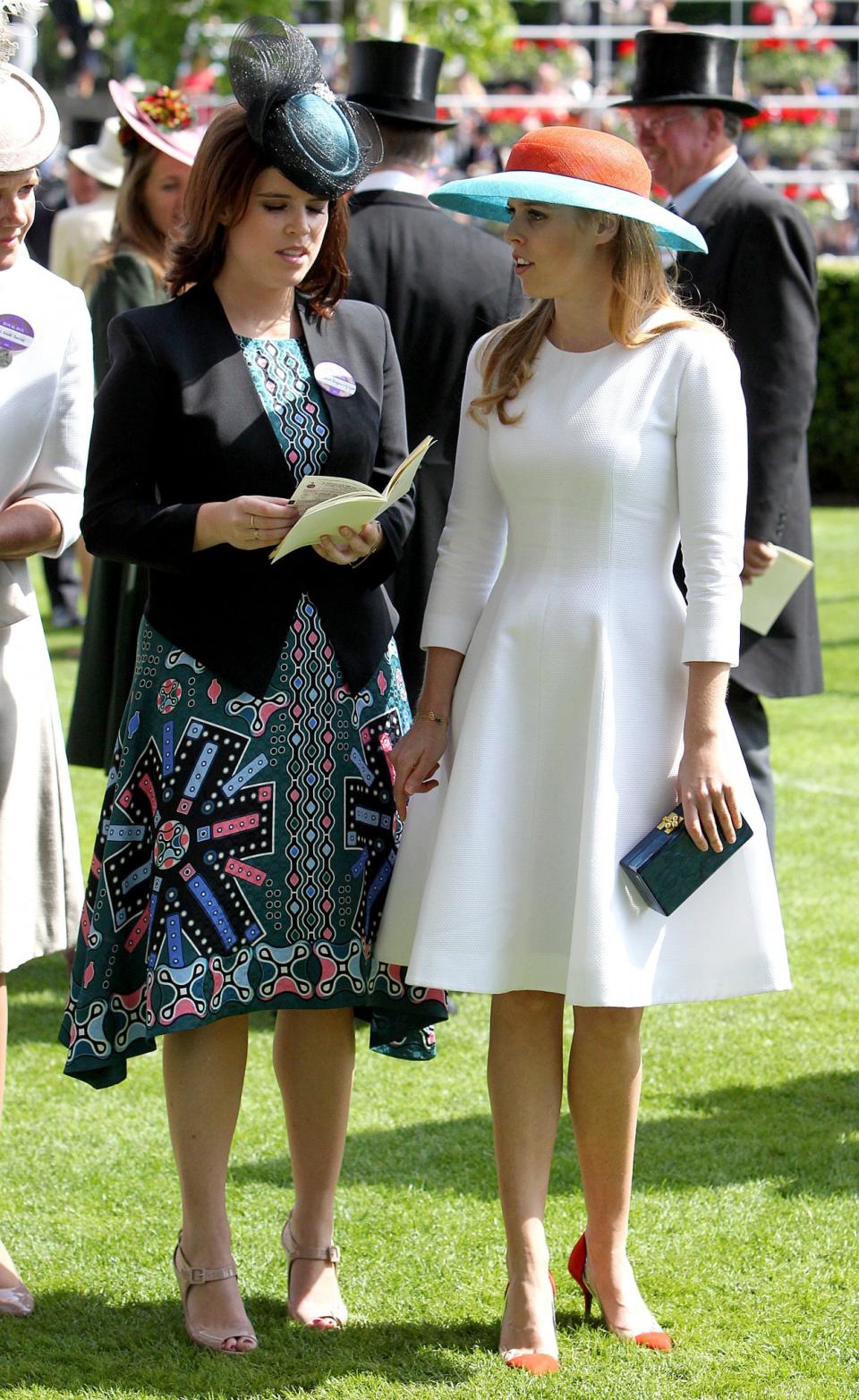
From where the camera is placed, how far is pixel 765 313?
490 centimetres

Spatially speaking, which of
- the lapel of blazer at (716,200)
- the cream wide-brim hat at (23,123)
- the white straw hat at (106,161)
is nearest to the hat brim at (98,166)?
the white straw hat at (106,161)

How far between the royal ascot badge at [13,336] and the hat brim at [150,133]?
178 cm

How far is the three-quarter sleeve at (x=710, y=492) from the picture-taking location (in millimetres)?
2973

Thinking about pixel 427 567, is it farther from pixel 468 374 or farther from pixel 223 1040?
pixel 223 1040

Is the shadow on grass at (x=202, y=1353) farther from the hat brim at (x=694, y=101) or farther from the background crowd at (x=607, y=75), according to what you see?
the background crowd at (x=607, y=75)

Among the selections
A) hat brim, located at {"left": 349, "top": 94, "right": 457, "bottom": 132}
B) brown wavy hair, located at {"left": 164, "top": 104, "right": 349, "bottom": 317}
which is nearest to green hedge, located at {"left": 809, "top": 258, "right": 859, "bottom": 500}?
hat brim, located at {"left": 349, "top": 94, "right": 457, "bottom": 132}

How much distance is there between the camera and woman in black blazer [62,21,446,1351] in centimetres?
308

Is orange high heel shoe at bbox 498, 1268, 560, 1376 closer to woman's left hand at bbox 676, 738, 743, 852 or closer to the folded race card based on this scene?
woman's left hand at bbox 676, 738, 743, 852

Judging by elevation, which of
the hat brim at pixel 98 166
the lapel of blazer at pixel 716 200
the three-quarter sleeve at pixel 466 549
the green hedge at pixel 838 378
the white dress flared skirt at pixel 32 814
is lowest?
the green hedge at pixel 838 378

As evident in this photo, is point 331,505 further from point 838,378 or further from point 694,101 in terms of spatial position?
point 838,378

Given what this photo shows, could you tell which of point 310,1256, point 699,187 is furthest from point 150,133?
point 310,1256

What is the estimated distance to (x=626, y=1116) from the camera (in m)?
3.20

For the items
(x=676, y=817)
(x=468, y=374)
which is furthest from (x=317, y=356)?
(x=676, y=817)

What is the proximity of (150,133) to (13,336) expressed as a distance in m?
1.99
